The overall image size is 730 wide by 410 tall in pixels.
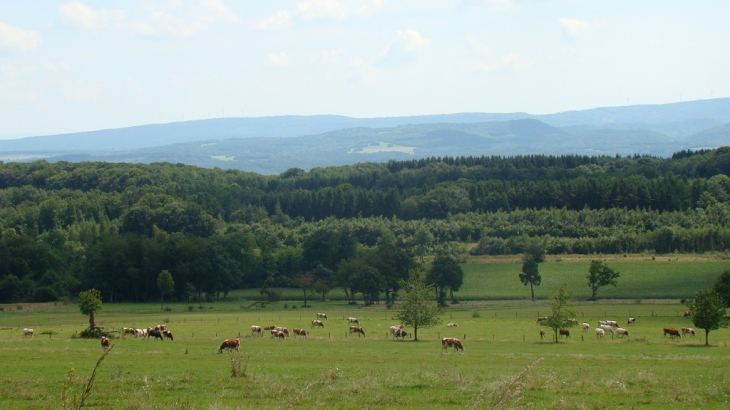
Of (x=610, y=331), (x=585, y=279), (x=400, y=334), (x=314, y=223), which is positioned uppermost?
(x=400, y=334)

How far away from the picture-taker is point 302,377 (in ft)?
81.4

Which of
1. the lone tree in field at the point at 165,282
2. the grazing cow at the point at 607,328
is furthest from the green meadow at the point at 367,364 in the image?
the lone tree in field at the point at 165,282

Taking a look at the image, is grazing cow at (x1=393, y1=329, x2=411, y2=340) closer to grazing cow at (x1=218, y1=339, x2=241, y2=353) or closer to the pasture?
the pasture

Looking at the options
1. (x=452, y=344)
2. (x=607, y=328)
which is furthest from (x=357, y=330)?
(x=607, y=328)

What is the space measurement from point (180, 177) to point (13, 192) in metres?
41.5

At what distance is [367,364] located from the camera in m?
30.7

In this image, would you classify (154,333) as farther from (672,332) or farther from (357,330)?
(672,332)

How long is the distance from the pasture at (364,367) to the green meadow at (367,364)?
77 mm

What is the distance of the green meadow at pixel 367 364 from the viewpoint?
2023 centimetres

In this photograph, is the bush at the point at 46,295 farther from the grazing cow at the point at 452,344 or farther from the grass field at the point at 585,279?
the grazing cow at the point at 452,344

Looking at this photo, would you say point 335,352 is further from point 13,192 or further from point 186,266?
point 13,192

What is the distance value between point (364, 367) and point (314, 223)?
11739cm

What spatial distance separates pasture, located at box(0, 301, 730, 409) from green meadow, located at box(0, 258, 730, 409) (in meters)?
0.08

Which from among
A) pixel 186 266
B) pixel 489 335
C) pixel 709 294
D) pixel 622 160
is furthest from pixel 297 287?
pixel 622 160
